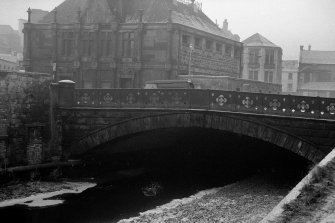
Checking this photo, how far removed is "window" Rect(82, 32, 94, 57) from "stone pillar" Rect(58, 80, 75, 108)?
15438 mm

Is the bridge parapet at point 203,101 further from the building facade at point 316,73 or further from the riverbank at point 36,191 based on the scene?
the building facade at point 316,73

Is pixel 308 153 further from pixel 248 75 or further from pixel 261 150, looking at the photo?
pixel 248 75

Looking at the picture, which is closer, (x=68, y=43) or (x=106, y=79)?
(x=106, y=79)

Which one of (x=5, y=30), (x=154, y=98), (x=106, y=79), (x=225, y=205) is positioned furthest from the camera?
(x=5, y=30)

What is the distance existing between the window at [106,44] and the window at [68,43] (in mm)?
3056

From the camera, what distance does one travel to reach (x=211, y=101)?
1574 centimetres

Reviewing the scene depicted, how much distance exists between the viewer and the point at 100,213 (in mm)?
13273

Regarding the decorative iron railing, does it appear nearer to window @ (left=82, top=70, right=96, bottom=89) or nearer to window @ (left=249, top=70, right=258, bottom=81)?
window @ (left=82, top=70, right=96, bottom=89)

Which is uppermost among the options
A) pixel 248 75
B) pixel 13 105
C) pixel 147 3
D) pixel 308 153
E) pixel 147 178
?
pixel 147 3

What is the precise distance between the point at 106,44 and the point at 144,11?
4.62 m

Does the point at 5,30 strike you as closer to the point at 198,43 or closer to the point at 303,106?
the point at 198,43

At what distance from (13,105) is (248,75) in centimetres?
4835

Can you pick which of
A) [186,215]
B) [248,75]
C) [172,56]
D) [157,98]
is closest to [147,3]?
[172,56]

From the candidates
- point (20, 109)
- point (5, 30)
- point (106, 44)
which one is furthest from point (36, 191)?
point (5, 30)
